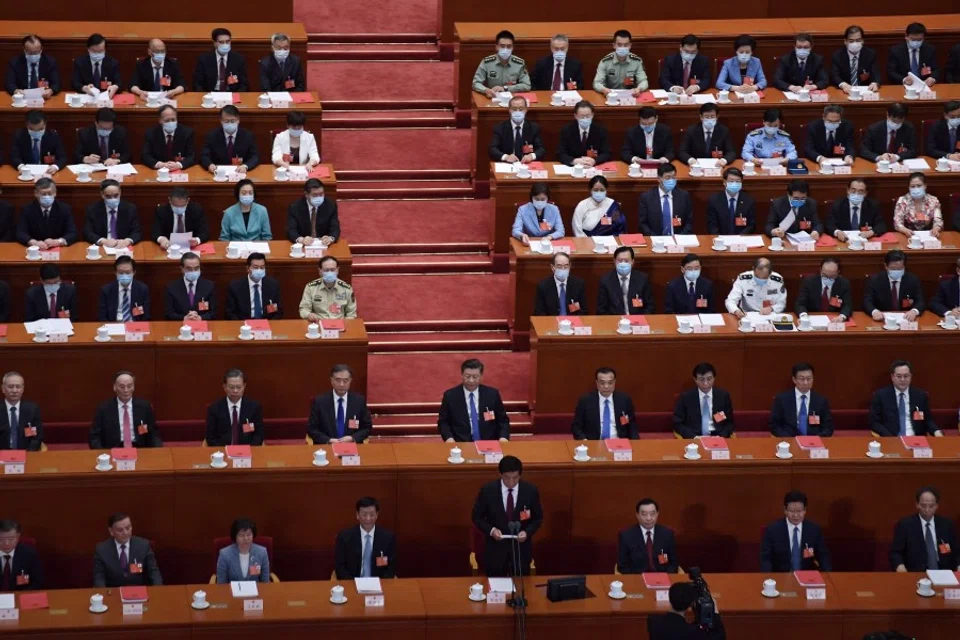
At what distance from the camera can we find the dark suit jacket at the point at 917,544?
10.1m

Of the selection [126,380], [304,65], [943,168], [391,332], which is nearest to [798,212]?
[943,168]

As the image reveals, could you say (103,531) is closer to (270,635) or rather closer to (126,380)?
(126,380)

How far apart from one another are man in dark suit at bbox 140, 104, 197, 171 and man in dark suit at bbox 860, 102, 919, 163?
5184 mm

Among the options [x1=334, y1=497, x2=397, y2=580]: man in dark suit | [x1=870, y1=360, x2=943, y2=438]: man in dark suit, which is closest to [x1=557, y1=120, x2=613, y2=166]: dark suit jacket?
[x1=870, y1=360, x2=943, y2=438]: man in dark suit

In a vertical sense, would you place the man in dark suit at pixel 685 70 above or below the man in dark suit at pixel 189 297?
above

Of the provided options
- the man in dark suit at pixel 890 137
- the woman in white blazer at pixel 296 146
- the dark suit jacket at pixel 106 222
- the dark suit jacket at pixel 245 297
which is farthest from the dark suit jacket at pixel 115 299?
the man in dark suit at pixel 890 137

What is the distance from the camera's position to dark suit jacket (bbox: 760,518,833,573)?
33.2 feet

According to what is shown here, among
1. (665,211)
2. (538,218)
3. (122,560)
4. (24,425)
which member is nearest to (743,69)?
(665,211)

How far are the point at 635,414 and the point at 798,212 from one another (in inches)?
89.0

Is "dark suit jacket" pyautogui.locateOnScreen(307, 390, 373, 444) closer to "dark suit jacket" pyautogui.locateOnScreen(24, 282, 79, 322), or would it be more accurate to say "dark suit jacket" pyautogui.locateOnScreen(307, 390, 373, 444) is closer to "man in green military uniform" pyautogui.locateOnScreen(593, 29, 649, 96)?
"dark suit jacket" pyautogui.locateOnScreen(24, 282, 79, 322)

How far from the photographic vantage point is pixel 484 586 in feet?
30.3

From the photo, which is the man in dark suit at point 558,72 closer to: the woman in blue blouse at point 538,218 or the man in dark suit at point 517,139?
the man in dark suit at point 517,139

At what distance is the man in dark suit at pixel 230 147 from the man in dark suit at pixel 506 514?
4024 mm

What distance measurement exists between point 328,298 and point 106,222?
1.75 metres
